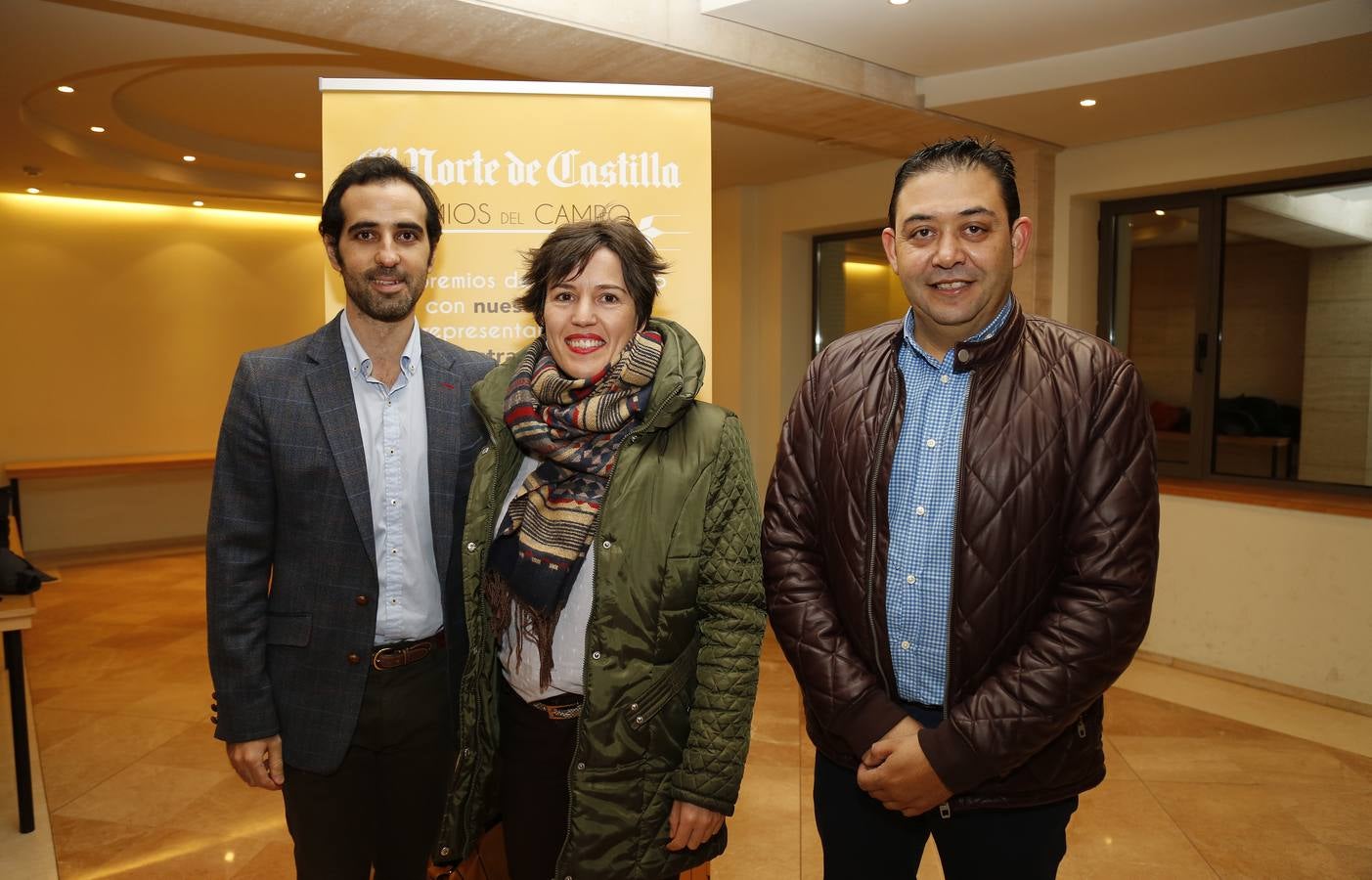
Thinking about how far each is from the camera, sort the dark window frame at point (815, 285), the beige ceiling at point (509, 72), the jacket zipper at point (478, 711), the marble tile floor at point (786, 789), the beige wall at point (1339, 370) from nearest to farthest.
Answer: the jacket zipper at point (478, 711)
the marble tile floor at point (786, 789)
the beige ceiling at point (509, 72)
the beige wall at point (1339, 370)
the dark window frame at point (815, 285)

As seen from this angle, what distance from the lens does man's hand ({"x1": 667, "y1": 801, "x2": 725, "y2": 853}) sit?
1645 millimetres

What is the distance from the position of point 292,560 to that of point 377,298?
55 cm

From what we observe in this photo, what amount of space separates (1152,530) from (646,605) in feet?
2.81

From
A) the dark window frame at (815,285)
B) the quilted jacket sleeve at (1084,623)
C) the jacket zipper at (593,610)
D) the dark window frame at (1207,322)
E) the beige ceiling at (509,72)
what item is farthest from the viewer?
the dark window frame at (815,285)

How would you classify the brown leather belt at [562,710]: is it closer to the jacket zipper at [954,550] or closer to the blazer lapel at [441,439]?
the blazer lapel at [441,439]

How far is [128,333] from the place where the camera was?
8250 mm

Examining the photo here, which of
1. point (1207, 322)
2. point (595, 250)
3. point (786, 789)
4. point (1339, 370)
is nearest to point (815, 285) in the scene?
point (1207, 322)

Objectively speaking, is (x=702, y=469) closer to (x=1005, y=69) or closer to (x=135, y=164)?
(x=1005, y=69)

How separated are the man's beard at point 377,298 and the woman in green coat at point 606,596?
0.97 ft

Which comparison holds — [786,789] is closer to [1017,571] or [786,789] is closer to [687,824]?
[687,824]

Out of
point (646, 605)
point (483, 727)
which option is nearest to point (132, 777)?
point (483, 727)

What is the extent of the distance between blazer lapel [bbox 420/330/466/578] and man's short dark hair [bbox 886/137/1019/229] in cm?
100

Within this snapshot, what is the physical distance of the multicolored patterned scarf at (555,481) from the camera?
163 centimetres

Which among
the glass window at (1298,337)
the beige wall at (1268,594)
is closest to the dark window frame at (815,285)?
the glass window at (1298,337)
